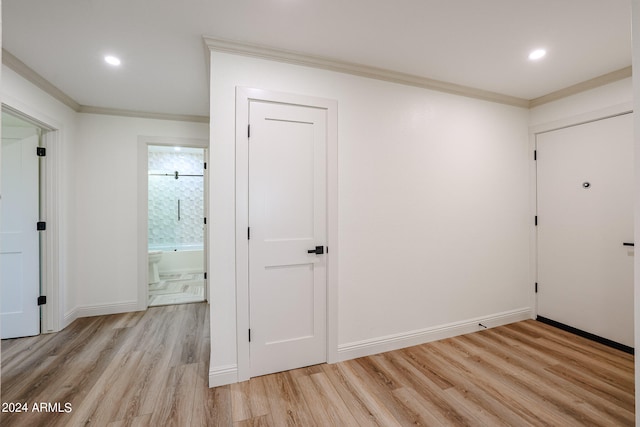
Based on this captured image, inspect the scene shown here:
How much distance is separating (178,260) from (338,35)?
16.4ft

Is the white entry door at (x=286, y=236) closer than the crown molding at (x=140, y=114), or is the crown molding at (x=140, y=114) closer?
the white entry door at (x=286, y=236)

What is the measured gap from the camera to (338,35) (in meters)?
2.24

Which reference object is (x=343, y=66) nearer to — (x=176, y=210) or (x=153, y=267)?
(x=153, y=267)

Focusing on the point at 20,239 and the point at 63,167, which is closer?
the point at 20,239

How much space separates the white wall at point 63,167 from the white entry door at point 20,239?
17cm

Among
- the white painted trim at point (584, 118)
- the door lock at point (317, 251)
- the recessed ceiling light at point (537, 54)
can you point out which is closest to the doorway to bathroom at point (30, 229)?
the door lock at point (317, 251)

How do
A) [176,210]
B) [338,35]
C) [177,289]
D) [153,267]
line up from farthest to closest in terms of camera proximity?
1. [176,210]
2. [153,267]
3. [177,289]
4. [338,35]

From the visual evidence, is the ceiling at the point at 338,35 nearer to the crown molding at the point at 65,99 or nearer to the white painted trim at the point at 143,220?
the crown molding at the point at 65,99

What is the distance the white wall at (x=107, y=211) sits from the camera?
11.8 feet

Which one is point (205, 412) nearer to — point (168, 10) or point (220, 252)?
point (220, 252)

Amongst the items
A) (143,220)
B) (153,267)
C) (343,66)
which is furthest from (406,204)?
(153,267)

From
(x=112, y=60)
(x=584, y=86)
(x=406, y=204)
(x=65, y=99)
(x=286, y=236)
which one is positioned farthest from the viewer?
(x=65, y=99)

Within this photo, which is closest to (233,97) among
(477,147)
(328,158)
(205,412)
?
(328,158)

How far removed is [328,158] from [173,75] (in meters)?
1.66
